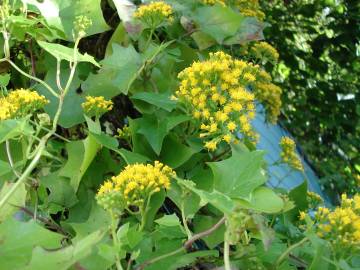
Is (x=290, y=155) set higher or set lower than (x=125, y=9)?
lower

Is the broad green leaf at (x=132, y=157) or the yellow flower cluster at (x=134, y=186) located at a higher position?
the yellow flower cluster at (x=134, y=186)

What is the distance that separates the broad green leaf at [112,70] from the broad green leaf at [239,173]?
0.28 meters

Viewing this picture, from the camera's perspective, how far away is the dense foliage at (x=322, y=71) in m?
2.60

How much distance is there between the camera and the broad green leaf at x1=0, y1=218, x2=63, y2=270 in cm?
51

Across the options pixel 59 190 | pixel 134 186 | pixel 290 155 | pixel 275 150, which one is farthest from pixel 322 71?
pixel 134 186

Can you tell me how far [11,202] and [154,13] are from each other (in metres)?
0.39

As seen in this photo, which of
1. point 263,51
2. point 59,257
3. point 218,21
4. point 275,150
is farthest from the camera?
point 275,150

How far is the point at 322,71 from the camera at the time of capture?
2.70 m

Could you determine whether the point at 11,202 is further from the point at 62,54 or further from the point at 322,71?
the point at 322,71

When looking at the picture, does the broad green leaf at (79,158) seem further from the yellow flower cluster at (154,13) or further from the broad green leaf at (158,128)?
the yellow flower cluster at (154,13)

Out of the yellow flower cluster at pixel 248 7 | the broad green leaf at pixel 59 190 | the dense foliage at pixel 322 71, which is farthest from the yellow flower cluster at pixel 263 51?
the dense foliage at pixel 322 71

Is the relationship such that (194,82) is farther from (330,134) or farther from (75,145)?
(330,134)

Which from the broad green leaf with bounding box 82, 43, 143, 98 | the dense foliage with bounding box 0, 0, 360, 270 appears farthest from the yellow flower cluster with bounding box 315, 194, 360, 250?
the broad green leaf with bounding box 82, 43, 143, 98

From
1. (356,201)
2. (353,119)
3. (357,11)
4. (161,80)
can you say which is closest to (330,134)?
(353,119)
